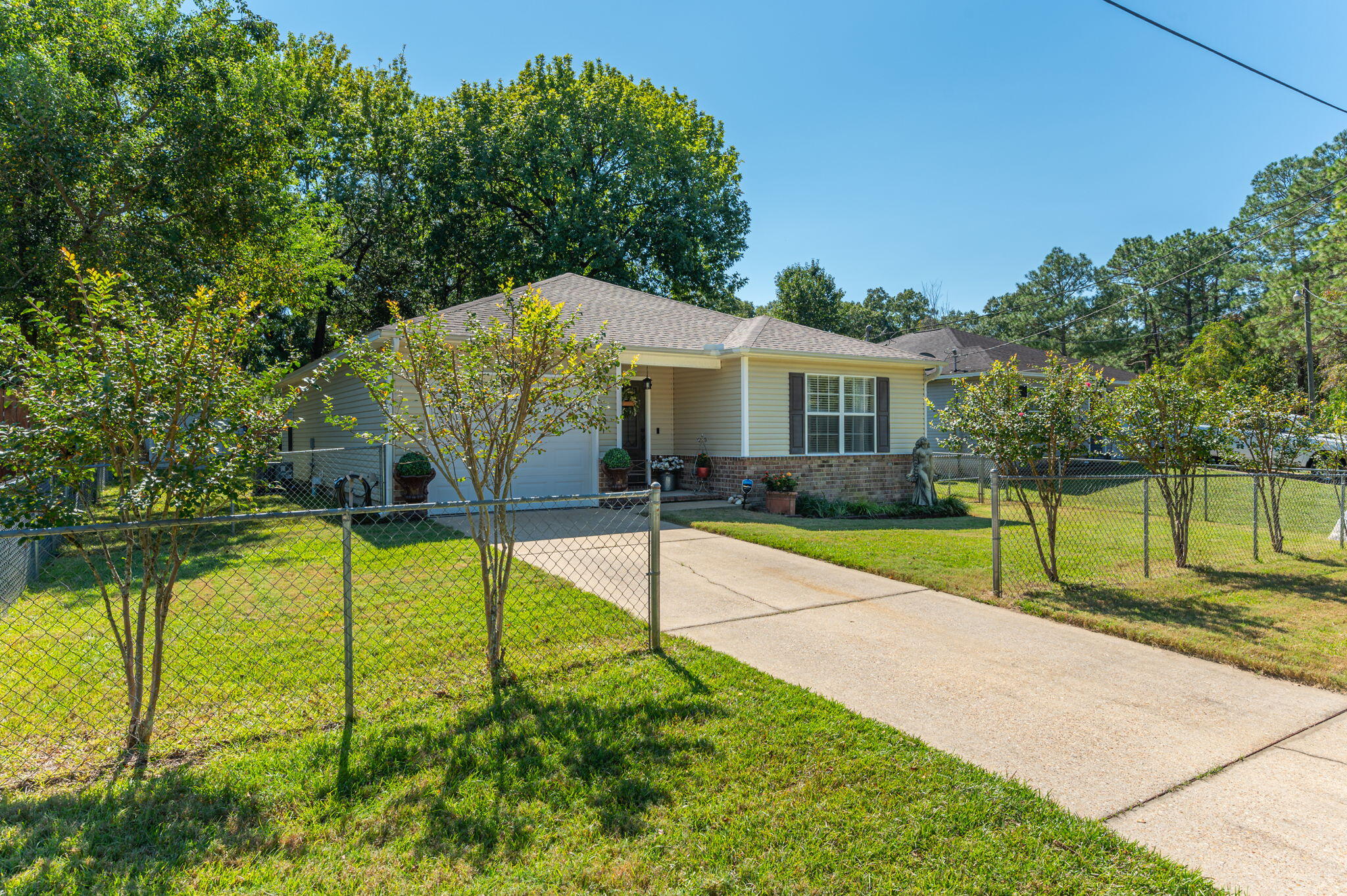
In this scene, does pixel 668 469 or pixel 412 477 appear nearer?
pixel 412 477

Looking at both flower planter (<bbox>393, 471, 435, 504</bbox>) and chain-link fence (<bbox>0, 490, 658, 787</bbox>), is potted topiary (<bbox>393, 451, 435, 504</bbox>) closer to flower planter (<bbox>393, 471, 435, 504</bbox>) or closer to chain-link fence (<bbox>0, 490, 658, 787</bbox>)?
flower planter (<bbox>393, 471, 435, 504</bbox>)

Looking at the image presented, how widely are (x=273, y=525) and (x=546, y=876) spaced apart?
32.9 ft

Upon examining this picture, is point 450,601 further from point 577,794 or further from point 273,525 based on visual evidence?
point 273,525

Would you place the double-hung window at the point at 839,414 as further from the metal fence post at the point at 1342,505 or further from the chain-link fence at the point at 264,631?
the metal fence post at the point at 1342,505

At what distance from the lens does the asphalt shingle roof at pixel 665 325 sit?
12445 mm

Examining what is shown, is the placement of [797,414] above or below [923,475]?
above

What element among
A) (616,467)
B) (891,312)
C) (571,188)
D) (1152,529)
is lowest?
(1152,529)

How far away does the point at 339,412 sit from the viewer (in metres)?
14.7

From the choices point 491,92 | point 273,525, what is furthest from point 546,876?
point 491,92

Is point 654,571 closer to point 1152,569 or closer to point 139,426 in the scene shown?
point 139,426

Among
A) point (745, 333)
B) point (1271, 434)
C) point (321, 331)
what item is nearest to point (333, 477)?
point (745, 333)

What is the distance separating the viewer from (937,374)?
15336mm

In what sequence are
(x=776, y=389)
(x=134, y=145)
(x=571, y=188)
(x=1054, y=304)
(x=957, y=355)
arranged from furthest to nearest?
1. (x=1054, y=304)
2. (x=957, y=355)
3. (x=571, y=188)
4. (x=776, y=389)
5. (x=134, y=145)

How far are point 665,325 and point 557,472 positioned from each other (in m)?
3.90
